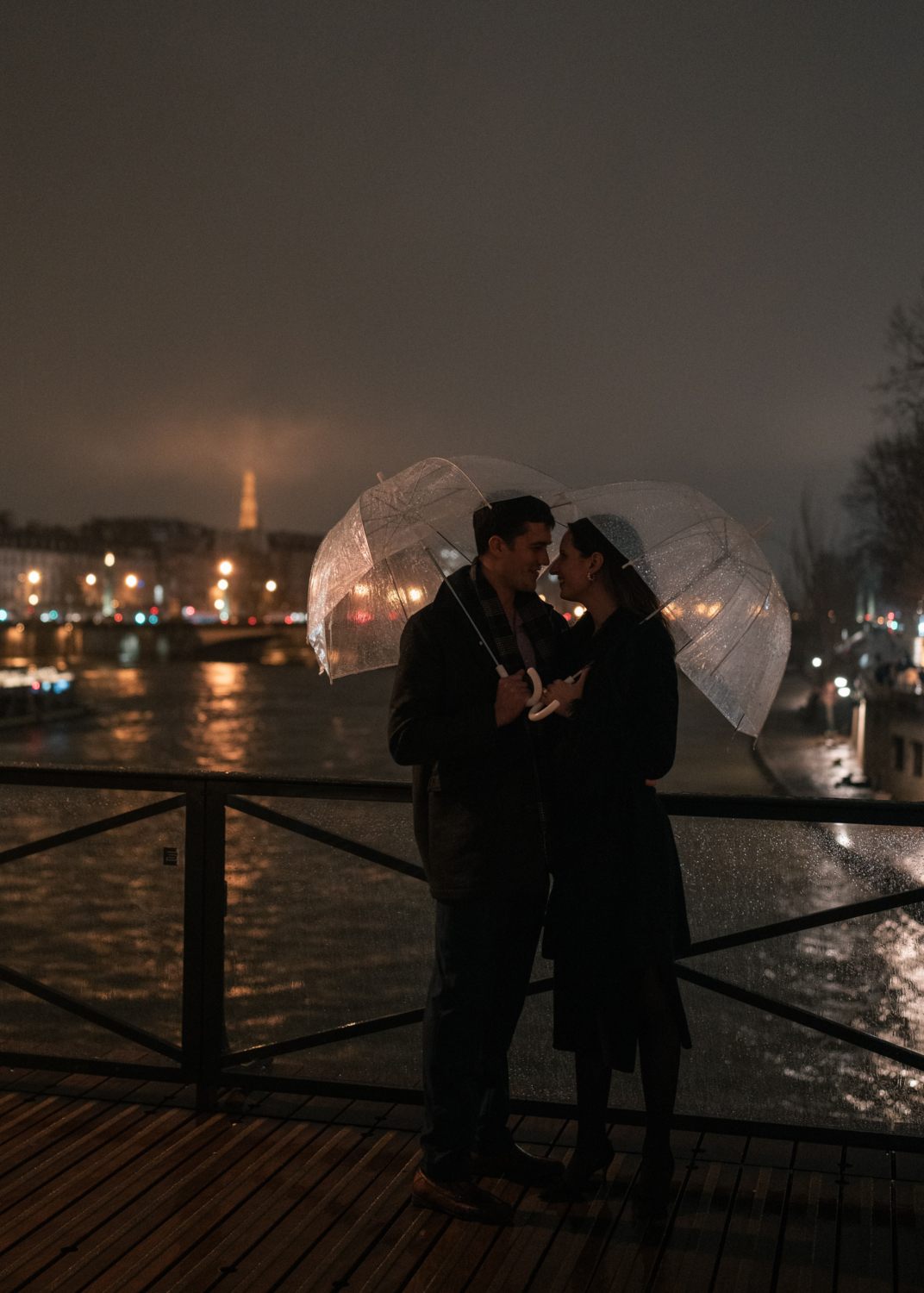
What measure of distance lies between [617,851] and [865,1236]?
1.19 metres

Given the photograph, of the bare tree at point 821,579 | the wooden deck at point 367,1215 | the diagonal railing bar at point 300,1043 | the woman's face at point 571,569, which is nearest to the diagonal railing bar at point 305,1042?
the diagonal railing bar at point 300,1043

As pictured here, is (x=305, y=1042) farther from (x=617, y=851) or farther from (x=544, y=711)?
(x=544, y=711)

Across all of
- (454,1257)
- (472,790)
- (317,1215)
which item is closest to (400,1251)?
(454,1257)

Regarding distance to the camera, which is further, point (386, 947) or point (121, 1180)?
point (386, 947)

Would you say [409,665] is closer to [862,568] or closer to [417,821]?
[417,821]

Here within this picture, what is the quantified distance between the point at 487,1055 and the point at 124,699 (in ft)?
192

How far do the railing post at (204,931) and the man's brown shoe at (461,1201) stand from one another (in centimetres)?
108

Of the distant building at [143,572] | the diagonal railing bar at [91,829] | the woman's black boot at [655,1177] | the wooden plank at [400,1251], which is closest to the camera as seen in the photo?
the wooden plank at [400,1251]

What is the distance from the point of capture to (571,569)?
3557mm

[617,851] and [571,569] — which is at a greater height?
[571,569]

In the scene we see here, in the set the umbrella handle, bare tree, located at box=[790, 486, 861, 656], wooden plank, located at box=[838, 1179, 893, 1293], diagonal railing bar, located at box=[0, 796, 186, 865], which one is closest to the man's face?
the umbrella handle

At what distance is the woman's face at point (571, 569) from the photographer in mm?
3549

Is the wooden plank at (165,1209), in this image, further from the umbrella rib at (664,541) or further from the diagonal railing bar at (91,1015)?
the umbrella rib at (664,541)

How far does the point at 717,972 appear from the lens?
13.8 ft
